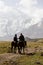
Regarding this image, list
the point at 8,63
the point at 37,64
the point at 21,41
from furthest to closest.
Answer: the point at 21,41
the point at 8,63
the point at 37,64

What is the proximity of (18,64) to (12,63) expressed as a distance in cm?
119

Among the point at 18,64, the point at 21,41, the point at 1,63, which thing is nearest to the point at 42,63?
the point at 18,64

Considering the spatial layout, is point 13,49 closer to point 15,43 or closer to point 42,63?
point 15,43

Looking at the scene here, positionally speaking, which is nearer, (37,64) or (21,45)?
(37,64)

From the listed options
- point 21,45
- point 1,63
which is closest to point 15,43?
point 21,45

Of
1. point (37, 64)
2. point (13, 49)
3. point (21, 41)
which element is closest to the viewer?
point (37, 64)

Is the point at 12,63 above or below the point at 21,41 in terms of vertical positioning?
below

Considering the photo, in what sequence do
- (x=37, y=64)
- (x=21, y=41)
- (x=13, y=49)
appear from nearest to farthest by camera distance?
(x=37, y=64) < (x=21, y=41) < (x=13, y=49)

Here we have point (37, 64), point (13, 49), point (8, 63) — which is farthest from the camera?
point (13, 49)

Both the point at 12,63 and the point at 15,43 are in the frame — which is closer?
the point at 12,63

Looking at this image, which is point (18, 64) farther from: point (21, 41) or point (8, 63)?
point (21, 41)

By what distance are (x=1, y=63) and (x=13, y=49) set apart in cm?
1406

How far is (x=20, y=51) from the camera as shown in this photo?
37.2 metres

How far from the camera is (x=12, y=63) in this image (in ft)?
79.9
